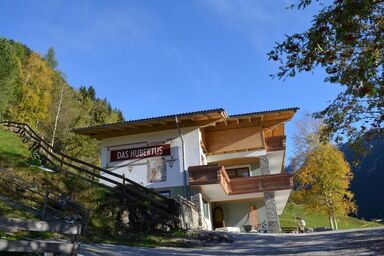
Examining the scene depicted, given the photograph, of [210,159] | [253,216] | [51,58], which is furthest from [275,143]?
[51,58]

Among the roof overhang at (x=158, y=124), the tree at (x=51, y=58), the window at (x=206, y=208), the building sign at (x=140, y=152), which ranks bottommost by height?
the window at (x=206, y=208)

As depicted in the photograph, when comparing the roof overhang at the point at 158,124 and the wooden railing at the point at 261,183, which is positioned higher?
the roof overhang at the point at 158,124

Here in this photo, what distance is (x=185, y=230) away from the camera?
17.0 meters

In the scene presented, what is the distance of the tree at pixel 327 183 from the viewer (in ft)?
115

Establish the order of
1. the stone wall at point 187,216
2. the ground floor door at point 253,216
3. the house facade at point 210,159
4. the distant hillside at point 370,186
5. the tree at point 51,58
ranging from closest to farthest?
the stone wall at point 187,216, the house facade at point 210,159, the ground floor door at point 253,216, the tree at point 51,58, the distant hillside at point 370,186

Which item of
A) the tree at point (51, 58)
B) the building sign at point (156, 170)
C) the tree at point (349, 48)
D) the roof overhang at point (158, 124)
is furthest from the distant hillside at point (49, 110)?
the tree at point (349, 48)

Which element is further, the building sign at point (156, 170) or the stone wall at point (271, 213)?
the building sign at point (156, 170)

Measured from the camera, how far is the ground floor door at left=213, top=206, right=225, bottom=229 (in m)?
27.7

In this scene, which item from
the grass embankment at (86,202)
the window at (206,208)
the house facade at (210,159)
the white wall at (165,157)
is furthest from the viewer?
the window at (206,208)

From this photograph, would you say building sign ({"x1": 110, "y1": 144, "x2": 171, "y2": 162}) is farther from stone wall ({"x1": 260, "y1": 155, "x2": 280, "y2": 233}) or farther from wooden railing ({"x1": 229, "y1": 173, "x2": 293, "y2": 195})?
stone wall ({"x1": 260, "y1": 155, "x2": 280, "y2": 233})

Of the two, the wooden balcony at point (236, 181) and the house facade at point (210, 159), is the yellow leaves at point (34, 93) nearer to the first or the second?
the house facade at point (210, 159)

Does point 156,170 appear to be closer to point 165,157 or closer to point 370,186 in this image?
point 165,157

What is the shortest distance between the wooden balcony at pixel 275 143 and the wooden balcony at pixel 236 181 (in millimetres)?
3551

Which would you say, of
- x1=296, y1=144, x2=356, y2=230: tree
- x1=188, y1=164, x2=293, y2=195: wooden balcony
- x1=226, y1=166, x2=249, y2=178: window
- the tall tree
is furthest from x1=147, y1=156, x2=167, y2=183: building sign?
the tall tree
